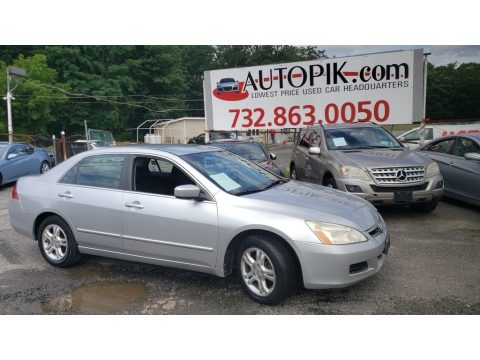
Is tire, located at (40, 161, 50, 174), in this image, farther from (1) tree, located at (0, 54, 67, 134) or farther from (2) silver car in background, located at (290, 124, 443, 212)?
(1) tree, located at (0, 54, 67, 134)

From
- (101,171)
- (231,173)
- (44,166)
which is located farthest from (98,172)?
(44,166)

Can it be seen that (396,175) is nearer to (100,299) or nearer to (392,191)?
(392,191)

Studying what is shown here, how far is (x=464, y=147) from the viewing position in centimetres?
788

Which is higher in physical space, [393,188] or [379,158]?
[379,158]

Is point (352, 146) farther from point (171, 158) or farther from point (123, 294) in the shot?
point (123, 294)

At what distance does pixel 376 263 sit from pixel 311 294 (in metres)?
0.68

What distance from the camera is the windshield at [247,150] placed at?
32.6ft

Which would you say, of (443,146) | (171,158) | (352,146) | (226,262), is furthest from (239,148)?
(226,262)

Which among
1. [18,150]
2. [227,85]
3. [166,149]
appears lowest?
[18,150]

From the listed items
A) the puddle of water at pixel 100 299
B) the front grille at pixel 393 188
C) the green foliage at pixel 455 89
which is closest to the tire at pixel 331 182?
the front grille at pixel 393 188

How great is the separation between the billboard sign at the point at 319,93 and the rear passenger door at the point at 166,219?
883 cm

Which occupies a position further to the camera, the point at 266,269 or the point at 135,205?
the point at 135,205

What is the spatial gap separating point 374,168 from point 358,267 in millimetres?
3330

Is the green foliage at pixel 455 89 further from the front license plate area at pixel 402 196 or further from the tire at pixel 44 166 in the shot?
the front license plate area at pixel 402 196
